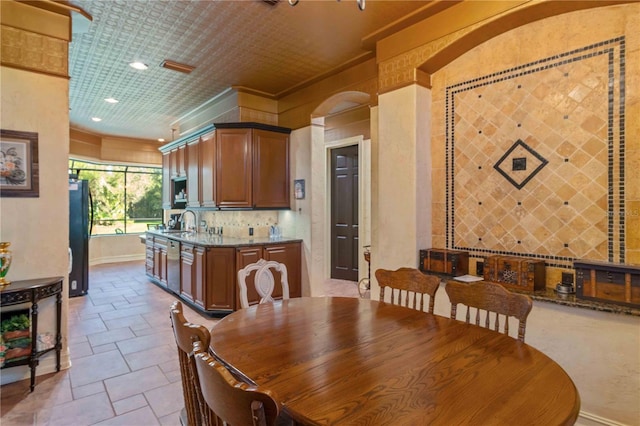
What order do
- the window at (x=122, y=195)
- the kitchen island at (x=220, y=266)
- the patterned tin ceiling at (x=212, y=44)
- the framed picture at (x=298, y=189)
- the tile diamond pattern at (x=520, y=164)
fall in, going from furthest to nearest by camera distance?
1. the window at (x=122, y=195)
2. the framed picture at (x=298, y=189)
3. the kitchen island at (x=220, y=266)
4. the patterned tin ceiling at (x=212, y=44)
5. the tile diamond pattern at (x=520, y=164)

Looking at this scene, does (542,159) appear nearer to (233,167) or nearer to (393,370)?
(393,370)

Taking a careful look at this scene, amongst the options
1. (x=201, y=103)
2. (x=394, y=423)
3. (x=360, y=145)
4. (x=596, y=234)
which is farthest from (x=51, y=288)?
(x=360, y=145)

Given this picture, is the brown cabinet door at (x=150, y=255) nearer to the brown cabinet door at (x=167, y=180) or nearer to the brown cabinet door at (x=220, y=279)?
the brown cabinet door at (x=167, y=180)

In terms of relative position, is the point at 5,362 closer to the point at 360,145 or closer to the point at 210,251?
the point at 210,251

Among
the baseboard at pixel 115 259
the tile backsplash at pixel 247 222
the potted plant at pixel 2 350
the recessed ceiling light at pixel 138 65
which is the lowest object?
the baseboard at pixel 115 259

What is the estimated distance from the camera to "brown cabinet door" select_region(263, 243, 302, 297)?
4484mm

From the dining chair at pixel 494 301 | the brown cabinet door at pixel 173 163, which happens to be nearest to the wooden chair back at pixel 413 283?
the dining chair at pixel 494 301

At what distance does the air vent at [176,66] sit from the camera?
12.7ft

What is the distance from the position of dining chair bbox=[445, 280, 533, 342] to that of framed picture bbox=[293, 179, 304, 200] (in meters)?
3.09

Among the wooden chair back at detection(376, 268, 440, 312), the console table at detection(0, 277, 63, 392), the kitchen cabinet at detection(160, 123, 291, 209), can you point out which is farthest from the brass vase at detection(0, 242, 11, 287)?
the wooden chair back at detection(376, 268, 440, 312)

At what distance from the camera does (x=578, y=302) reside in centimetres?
207

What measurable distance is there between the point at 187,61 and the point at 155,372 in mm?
3236

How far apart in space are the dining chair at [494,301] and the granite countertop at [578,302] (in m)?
0.59

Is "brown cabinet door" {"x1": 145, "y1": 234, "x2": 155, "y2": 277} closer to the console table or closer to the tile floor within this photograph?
the tile floor
